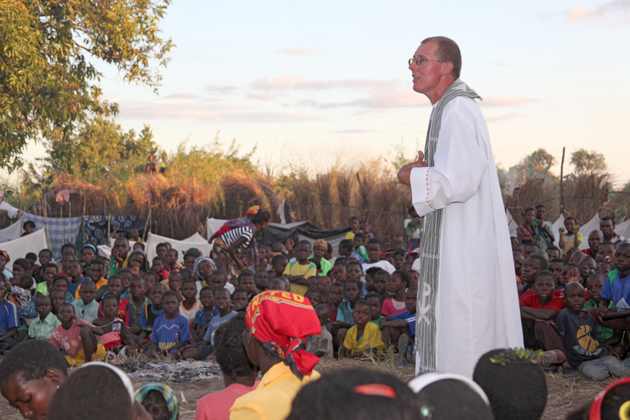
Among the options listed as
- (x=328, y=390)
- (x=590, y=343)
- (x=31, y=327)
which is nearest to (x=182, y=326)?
(x=31, y=327)

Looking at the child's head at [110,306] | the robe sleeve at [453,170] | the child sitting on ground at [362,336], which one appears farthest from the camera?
the child's head at [110,306]

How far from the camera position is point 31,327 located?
6.78 metres

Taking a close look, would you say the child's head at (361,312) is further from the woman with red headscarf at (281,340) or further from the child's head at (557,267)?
the woman with red headscarf at (281,340)

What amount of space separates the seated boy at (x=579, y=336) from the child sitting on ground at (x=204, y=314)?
371cm

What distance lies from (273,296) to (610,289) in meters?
4.58

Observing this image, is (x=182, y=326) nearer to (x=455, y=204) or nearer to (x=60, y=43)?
(x=455, y=204)

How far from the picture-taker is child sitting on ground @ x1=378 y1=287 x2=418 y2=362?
20.2ft

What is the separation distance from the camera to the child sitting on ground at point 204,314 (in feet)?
22.6

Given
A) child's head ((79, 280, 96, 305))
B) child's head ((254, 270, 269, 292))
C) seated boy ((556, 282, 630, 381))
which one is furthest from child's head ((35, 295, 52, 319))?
seated boy ((556, 282, 630, 381))

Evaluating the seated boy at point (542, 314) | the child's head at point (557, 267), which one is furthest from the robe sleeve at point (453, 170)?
the child's head at point (557, 267)

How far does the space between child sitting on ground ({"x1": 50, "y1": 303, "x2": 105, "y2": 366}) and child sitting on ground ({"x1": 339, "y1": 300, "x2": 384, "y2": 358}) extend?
2.62 m

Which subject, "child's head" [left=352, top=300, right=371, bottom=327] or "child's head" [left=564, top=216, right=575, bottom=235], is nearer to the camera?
"child's head" [left=352, top=300, right=371, bottom=327]

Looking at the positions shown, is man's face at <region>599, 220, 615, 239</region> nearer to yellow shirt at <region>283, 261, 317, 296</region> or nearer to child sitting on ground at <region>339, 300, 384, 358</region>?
yellow shirt at <region>283, 261, 317, 296</region>

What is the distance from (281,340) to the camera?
2312 millimetres
